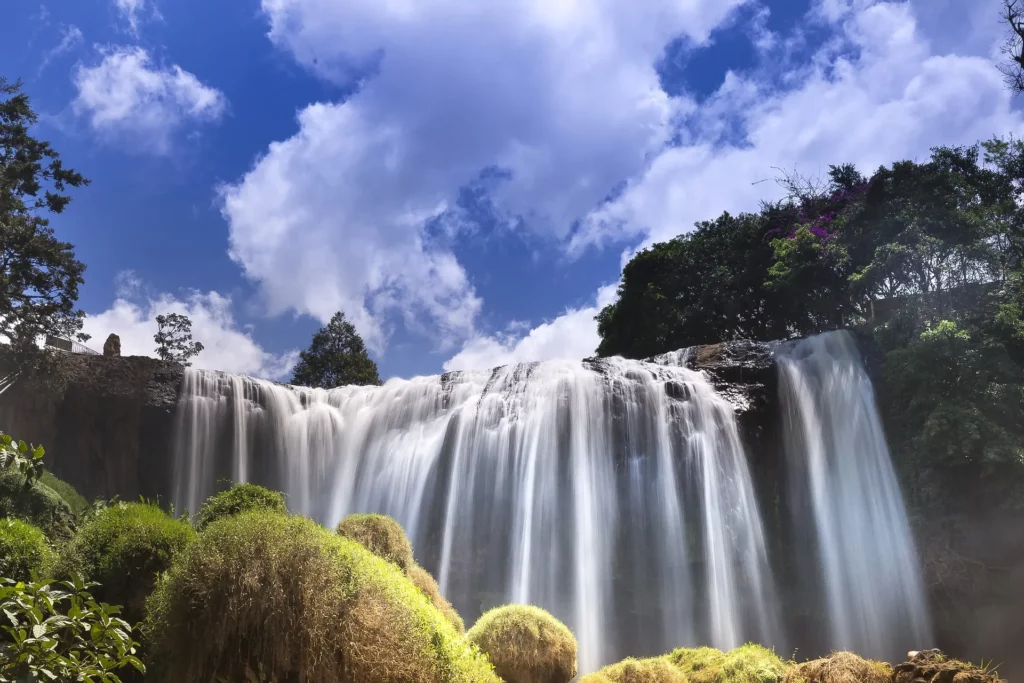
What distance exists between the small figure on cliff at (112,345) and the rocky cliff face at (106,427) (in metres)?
3.29

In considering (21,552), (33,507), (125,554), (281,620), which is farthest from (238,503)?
(33,507)

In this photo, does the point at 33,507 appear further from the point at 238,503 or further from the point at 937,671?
the point at 937,671

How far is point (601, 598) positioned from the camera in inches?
632

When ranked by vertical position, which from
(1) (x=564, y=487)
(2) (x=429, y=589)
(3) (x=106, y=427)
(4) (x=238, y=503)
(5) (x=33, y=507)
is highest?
(3) (x=106, y=427)

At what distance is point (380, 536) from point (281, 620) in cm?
505

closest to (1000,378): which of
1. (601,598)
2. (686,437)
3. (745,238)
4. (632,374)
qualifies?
(686,437)

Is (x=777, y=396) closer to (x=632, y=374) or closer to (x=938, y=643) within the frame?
(x=632, y=374)

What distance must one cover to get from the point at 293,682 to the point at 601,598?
39.4 feet

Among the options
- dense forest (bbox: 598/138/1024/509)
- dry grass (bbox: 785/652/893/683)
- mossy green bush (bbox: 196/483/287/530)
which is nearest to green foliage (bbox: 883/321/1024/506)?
dense forest (bbox: 598/138/1024/509)

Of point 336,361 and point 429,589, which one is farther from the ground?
point 336,361

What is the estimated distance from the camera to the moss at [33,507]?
40.0 ft

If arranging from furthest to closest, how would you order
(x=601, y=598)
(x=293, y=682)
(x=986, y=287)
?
1. (x=986, y=287)
2. (x=601, y=598)
3. (x=293, y=682)

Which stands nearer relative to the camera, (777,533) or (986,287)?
(777,533)

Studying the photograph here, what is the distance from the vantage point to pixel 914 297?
63.1ft
